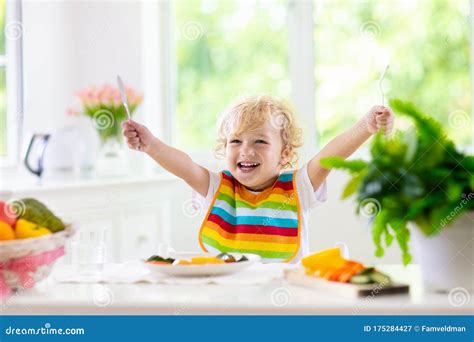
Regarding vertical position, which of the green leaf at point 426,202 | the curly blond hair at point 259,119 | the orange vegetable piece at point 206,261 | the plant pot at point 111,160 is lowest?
the orange vegetable piece at point 206,261

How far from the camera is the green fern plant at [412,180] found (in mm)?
1026

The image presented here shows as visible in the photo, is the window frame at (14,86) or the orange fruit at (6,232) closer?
the orange fruit at (6,232)

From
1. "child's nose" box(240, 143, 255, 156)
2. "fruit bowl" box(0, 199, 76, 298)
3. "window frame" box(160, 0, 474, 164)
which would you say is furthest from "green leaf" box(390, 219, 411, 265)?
"window frame" box(160, 0, 474, 164)

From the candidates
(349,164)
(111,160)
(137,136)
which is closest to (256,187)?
(137,136)

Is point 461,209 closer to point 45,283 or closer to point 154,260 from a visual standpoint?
Result: point 154,260

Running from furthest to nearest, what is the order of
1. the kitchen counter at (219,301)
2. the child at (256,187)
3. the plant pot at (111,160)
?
the plant pot at (111,160)
the child at (256,187)
the kitchen counter at (219,301)

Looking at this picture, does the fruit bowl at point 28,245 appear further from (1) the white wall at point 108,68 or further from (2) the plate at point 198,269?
(1) the white wall at point 108,68

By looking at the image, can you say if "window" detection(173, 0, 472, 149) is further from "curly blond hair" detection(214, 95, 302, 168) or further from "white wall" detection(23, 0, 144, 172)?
"curly blond hair" detection(214, 95, 302, 168)

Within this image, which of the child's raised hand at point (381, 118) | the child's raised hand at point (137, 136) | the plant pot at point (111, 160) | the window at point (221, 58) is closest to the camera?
the child's raised hand at point (381, 118)

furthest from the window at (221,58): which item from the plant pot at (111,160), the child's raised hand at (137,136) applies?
the child's raised hand at (137,136)

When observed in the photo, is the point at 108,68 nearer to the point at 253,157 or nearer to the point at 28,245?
the point at 253,157

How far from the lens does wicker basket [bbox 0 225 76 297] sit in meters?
1.07

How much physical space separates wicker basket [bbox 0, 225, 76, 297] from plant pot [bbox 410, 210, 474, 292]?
1.96 ft

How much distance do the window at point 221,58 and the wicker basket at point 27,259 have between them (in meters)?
2.38
